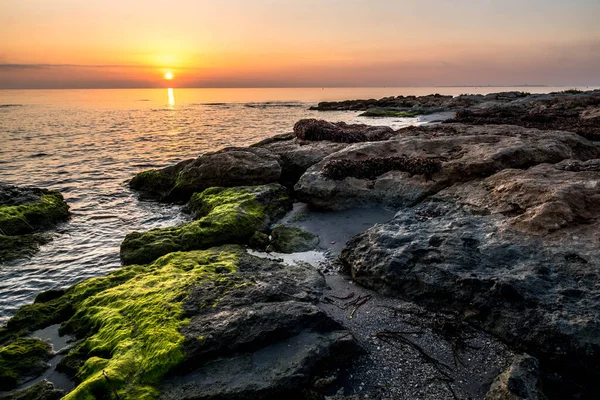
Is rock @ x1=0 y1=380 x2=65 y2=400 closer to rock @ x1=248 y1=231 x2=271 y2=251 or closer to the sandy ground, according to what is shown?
the sandy ground

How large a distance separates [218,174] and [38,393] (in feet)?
31.7

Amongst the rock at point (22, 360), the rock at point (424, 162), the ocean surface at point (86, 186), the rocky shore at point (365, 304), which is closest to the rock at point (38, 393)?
the rocky shore at point (365, 304)

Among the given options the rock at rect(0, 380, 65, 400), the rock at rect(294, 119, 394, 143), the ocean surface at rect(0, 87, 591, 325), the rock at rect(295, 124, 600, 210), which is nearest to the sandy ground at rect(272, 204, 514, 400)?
the rock at rect(0, 380, 65, 400)

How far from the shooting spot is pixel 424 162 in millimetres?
10047

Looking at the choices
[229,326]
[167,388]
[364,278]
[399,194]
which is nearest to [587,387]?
[364,278]

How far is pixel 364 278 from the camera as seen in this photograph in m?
6.29

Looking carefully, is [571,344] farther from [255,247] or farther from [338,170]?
[338,170]

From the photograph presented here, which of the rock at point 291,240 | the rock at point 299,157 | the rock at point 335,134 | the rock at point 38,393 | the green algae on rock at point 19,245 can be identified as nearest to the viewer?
the rock at point 38,393

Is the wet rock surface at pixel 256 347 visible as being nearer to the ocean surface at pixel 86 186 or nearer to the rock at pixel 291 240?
the rock at pixel 291 240

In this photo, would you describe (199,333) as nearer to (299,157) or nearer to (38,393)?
(38,393)

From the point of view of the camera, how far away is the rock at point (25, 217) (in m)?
9.45

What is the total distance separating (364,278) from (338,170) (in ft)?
16.3

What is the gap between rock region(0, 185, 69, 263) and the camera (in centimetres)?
945

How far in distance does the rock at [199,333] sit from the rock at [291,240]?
4.23 ft
